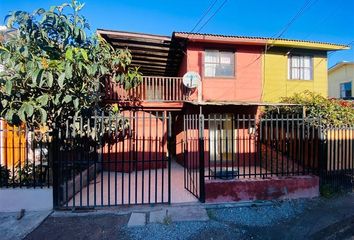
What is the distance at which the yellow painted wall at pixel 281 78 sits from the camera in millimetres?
12305

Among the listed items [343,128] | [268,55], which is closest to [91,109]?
[343,128]

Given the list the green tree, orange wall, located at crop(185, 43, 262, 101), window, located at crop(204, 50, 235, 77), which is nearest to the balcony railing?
orange wall, located at crop(185, 43, 262, 101)

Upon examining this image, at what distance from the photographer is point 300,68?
12789 mm

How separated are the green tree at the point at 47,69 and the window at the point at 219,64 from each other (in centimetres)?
595

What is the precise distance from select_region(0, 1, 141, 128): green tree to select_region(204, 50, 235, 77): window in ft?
19.5

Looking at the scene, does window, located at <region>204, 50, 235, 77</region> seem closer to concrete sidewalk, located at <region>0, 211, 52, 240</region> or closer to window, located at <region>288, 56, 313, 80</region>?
window, located at <region>288, 56, 313, 80</region>

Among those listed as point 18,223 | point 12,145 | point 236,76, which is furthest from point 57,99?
point 236,76

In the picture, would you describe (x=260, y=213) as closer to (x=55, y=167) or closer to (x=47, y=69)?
(x=55, y=167)

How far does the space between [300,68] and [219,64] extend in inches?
183

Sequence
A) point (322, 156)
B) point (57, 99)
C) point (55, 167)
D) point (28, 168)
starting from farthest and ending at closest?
point (322, 156) → point (28, 168) → point (57, 99) → point (55, 167)

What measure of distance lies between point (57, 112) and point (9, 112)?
1.08 m

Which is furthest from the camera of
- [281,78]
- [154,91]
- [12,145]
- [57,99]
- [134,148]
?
[281,78]

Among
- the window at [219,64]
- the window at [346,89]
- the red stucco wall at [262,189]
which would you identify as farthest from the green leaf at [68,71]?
the window at [346,89]

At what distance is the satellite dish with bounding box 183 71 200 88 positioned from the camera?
10570mm
